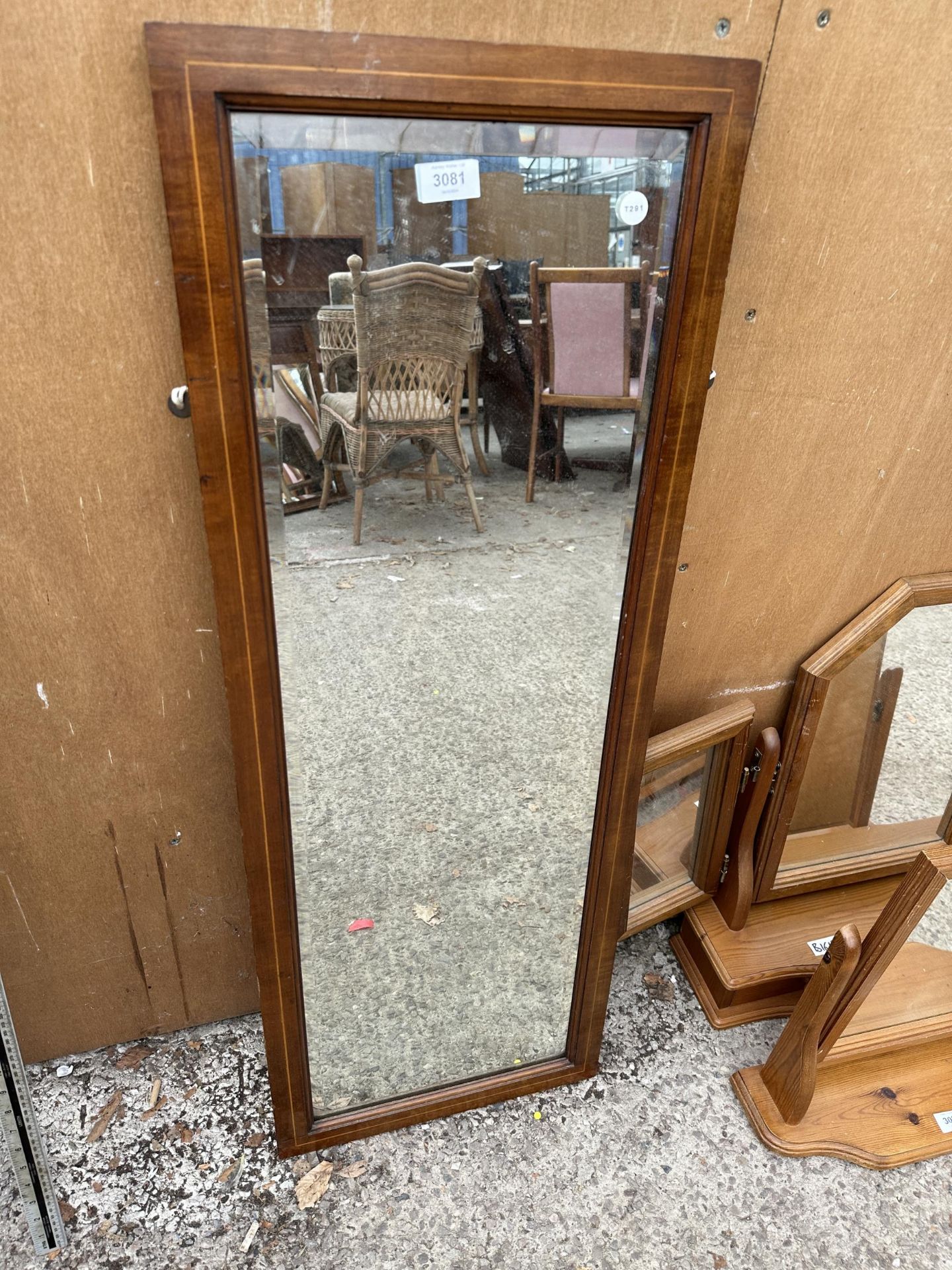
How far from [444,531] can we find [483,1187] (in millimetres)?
1088

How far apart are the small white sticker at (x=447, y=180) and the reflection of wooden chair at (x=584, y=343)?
0.12 m

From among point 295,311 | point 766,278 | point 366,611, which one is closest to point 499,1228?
point 366,611

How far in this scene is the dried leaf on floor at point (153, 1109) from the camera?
1409mm

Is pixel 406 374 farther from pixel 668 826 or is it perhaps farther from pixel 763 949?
pixel 763 949

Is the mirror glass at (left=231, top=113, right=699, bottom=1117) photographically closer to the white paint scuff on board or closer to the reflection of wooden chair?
the reflection of wooden chair

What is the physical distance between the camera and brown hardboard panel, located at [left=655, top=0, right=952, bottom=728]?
3.26 ft

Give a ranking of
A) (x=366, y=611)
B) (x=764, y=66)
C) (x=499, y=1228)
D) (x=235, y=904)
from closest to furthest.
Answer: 1. (x=764, y=66)
2. (x=366, y=611)
3. (x=499, y=1228)
4. (x=235, y=904)

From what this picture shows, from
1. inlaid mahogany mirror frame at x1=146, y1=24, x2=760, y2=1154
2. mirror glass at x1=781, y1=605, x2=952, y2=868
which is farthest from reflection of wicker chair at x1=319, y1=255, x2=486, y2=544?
mirror glass at x1=781, y1=605, x2=952, y2=868

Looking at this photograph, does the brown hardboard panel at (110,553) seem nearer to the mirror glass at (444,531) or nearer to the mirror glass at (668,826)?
the mirror glass at (444,531)

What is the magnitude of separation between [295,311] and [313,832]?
2.31 feet

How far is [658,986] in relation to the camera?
166 cm

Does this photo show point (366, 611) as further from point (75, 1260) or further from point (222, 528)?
point (75, 1260)

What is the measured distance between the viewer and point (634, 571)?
1.05 m

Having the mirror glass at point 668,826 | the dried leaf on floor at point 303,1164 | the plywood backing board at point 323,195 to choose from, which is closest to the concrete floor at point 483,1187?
the dried leaf on floor at point 303,1164
